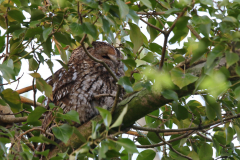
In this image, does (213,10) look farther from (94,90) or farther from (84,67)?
(84,67)

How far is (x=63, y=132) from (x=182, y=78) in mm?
509

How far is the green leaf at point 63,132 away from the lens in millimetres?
1039

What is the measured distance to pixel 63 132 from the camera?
106 centimetres

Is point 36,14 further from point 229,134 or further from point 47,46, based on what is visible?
point 229,134

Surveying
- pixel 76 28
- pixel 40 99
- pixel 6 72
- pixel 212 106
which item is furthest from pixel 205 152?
pixel 40 99

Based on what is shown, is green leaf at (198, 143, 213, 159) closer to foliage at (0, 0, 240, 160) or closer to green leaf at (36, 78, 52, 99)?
foliage at (0, 0, 240, 160)

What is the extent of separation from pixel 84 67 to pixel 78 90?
28cm

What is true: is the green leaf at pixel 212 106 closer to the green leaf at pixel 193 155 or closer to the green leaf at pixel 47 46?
the green leaf at pixel 193 155

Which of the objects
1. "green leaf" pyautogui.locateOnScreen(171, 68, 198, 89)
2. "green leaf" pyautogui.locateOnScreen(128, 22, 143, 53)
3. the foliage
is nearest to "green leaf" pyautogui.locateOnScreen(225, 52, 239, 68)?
the foliage

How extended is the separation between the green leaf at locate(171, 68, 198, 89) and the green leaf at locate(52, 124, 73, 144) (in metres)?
0.46

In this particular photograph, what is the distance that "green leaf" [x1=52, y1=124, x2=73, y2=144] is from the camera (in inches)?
40.9

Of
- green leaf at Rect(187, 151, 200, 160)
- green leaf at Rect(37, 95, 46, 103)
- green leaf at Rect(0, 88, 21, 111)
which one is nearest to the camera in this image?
green leaf at Rect(0, 88, 21, 111)

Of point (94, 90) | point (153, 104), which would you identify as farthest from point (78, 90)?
point (153, 104)

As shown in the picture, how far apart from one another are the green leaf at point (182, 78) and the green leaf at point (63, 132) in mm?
457
